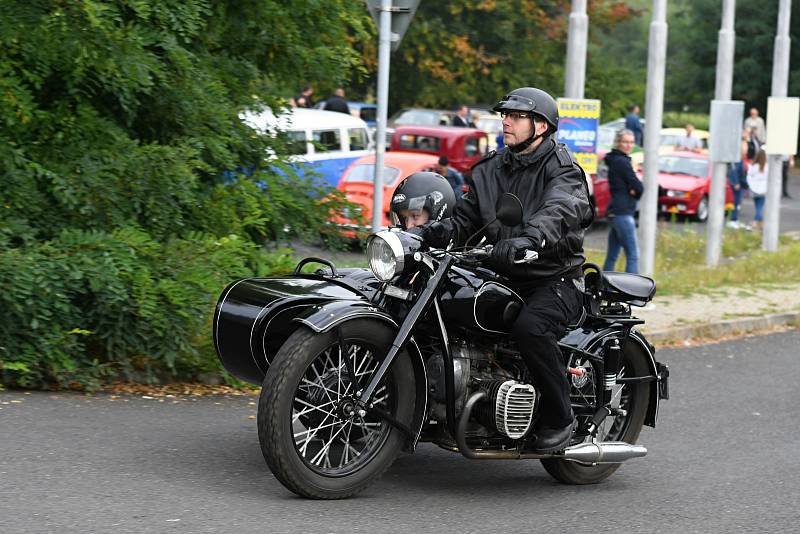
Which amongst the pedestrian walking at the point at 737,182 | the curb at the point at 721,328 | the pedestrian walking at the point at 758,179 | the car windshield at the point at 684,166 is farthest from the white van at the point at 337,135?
the curb at the point at 721,328

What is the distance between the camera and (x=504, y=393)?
255 inches

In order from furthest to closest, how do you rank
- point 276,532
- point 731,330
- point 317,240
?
point 731,330 < point 317,240 < point 276,532

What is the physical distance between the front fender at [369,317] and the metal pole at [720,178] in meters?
13.0

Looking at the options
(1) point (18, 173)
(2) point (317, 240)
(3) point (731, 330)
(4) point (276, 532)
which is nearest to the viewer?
(4) point (276, 532)

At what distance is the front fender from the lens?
603 centimetres

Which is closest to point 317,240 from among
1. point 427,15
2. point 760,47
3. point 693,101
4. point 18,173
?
point 18,173

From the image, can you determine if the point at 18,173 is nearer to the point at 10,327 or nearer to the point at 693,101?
the point at 10,327

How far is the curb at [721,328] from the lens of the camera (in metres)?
12.4

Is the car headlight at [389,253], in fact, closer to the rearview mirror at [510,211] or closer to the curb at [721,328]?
the rearview mirror at [510,211]

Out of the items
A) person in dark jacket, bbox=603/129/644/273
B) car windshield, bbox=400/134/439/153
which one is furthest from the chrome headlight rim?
car windshield, bbox=400/134/439/153

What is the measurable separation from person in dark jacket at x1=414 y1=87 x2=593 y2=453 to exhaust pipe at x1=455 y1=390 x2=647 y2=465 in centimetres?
9

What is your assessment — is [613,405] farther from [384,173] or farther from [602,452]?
[384,173]

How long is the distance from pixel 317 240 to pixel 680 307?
4.62 meters

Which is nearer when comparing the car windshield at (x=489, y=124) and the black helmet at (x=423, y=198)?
the black helmet at (x=423, y=198)
